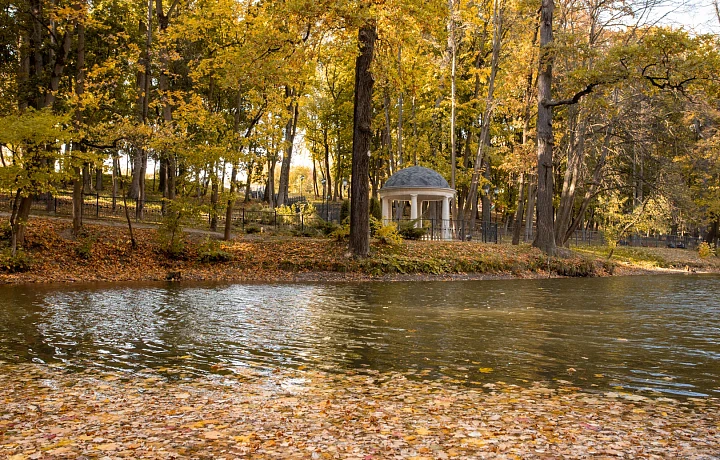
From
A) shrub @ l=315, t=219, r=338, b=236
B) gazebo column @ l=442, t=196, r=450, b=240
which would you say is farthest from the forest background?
shrub @ l=315, t=219, r=338, b=236

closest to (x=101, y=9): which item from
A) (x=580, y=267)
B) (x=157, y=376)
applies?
(x=580, y=267)

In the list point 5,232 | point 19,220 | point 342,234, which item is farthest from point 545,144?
point 5,232

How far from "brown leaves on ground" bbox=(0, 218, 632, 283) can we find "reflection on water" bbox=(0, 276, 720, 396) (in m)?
2.84

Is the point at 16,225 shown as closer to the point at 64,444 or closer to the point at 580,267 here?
the point at 64,444

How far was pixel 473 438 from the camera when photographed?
4.20 metres

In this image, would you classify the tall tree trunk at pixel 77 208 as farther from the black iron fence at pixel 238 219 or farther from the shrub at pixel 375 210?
the shrub at pixel 375 210

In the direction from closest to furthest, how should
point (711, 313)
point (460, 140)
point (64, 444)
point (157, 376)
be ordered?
point (64, 444) < point (157, 376) < point (711, 313) < point (460, 140)

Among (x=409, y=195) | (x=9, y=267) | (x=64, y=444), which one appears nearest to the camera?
(x=64, y=444)

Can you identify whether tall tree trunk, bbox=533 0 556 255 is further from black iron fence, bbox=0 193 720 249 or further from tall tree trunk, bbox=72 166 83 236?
tall tree trunk, bbox=72 166 83 236

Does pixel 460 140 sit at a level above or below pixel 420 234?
above

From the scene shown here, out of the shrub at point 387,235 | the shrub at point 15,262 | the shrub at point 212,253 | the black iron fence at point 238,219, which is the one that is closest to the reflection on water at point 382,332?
the shrub at point 15,262

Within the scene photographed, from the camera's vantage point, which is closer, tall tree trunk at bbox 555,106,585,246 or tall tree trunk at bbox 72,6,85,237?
tall tree trunk at bbox 72,6,85,237

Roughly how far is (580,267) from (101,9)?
23.1 metres

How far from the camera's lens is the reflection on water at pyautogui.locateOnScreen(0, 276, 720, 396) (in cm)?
674
